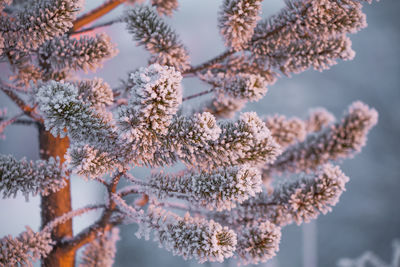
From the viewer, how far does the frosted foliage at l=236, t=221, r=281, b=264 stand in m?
0.68

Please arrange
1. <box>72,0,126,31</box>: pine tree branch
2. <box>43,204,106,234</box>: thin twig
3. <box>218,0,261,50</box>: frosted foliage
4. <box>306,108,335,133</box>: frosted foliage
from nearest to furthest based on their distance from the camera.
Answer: <box>218,0,261,50</box>: frosted foliage, <box>43,204,106,234</box>: thin twig, <box>72,0,126,31</box>: pine tree branch, <box>306,108,335,133</box>: frosted foliage

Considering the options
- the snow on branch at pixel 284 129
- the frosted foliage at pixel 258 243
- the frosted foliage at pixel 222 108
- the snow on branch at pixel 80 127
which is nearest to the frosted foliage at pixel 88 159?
the snow on branch at pixel 80 127

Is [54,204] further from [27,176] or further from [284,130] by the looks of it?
[284,130]

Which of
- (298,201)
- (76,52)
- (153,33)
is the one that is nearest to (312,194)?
(298,201)

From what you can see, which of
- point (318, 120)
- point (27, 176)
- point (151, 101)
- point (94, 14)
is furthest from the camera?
point (318, 120)

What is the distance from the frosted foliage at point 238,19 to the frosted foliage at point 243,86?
0.25 ft

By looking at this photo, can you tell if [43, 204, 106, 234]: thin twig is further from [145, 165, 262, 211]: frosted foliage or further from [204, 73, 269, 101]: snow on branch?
[204, 73, 269, 101]: snow on branch

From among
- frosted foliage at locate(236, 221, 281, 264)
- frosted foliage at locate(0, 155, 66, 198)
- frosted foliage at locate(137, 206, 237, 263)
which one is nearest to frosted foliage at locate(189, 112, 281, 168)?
frosted foliage at locate(137, 206, 237, 263)

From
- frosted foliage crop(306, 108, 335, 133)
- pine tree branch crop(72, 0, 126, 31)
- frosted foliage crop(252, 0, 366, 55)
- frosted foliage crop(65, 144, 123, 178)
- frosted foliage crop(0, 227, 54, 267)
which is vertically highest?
pine tree branch crop(72, 0, 126, 31)

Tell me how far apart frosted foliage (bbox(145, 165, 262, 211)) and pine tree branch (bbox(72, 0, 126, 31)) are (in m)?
0.53

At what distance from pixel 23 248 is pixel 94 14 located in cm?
62

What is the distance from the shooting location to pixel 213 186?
549 millimetres

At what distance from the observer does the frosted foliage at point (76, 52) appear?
690 mm

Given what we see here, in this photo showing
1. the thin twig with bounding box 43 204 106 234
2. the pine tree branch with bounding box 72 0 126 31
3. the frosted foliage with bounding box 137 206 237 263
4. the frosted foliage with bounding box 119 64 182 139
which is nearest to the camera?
the frosted foliage with bounding box 119 64 182 139
